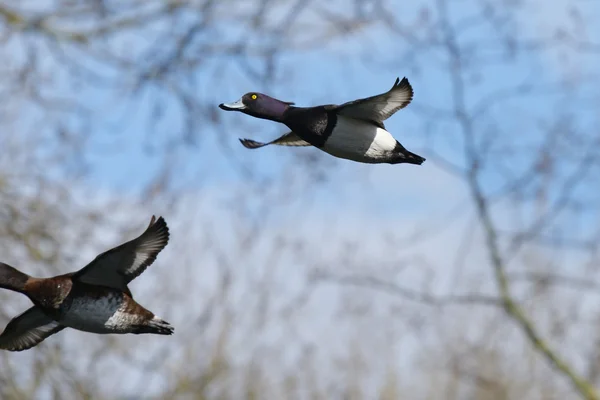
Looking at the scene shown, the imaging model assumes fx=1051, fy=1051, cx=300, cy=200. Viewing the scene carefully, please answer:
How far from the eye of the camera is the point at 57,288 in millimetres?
2805

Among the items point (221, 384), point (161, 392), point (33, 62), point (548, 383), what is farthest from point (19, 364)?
point (548, 383)

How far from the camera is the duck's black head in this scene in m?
2.89

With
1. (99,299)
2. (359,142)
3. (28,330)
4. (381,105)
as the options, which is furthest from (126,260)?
(381,105)

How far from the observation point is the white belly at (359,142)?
286 cm

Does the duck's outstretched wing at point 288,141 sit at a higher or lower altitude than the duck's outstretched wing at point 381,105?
higher

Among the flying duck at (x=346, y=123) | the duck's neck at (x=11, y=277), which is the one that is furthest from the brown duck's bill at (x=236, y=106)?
the duck's neck at (x=11, y=277)

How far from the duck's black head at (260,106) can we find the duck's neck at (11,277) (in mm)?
722

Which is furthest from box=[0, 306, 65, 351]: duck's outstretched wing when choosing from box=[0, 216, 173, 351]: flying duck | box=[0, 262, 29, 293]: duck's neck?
box=[0, 262, 29, 293]: duck's neck

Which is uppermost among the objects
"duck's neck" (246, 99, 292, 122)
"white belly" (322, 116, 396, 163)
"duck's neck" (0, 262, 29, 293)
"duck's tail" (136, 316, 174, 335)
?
"duck's neck" (246, 99, 292, 122)

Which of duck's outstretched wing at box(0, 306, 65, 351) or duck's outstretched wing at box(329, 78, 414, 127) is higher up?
duck's outstretched wing at box(329, 78, 414, 127)

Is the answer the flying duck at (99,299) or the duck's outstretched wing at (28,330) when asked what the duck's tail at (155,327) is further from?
the duck's outstretched wing at (28,330)

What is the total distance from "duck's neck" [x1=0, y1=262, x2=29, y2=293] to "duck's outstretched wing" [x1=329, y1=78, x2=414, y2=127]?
0.94m

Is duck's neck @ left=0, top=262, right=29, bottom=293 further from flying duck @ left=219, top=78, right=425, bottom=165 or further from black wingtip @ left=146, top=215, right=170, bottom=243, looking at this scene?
flying duck @ left=219, top=78, right=425, bottom=165

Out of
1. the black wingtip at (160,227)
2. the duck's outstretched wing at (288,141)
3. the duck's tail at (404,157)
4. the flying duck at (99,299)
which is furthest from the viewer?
the duck's outstretched wing at (288,141)
